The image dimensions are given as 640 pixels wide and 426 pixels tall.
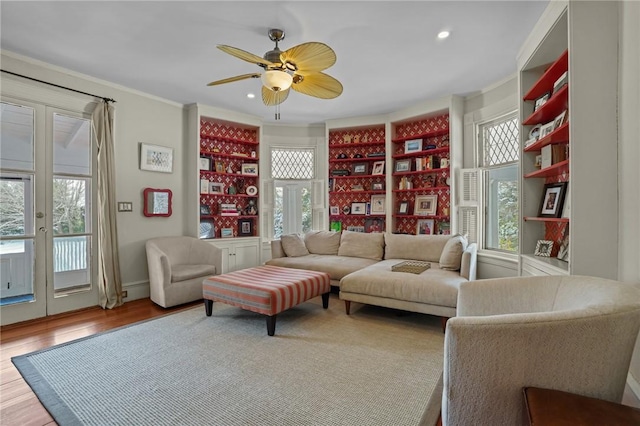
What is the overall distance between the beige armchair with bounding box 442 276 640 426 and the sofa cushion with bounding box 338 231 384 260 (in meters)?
3.41

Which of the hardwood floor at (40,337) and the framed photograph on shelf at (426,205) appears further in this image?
the framed photograph on shelf at (426,205)

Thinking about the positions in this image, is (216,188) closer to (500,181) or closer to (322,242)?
(322,242)

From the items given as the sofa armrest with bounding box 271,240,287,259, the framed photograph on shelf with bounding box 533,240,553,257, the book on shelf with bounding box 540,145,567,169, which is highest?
the book on shelf with bounding box 540,145,567,169

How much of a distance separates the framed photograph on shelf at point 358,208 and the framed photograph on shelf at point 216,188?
7.68 ft

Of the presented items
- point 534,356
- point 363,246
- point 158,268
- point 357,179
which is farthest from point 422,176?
point 534,356

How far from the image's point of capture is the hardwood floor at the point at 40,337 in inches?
67.5

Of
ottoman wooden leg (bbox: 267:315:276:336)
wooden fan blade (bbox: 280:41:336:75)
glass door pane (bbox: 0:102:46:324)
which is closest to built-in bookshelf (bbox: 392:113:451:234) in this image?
wooden fan blade (bbox: 280:41:336:75)

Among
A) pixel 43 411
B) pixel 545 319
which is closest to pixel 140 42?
pixel 43 411

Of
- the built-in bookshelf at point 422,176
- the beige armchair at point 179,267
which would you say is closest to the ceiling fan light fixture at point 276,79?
the beige armchair at point 179,267

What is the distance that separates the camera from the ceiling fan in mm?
2219

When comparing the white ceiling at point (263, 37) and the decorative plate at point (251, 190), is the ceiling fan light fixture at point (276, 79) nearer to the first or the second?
the white ceiling at point (263, 37)

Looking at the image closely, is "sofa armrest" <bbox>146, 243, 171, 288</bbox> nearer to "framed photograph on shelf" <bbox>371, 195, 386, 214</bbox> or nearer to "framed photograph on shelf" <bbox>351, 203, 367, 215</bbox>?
"framed photograph on shelf" <bbox>351, 203, 367, 215</bbox>

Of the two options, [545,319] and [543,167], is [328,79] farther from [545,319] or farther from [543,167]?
[545,319]

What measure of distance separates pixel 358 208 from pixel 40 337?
4478mm
